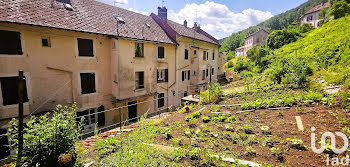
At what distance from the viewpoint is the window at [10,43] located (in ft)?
27.9

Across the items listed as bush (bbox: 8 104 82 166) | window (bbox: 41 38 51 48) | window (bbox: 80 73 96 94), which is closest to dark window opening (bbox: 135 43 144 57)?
window (bbox: 80 73 96 94)

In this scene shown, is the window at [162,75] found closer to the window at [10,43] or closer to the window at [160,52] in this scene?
the window at [160,52]

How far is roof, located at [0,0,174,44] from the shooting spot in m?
9.05

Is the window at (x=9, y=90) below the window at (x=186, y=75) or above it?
below

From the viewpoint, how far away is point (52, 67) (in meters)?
10.1

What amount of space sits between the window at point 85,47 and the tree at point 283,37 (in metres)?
35.4

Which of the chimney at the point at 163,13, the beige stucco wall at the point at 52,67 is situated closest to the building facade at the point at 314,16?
the chimney at the point at 163,13

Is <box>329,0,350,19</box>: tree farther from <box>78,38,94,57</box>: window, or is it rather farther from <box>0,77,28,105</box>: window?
<box>0,77,28,105</box>: window

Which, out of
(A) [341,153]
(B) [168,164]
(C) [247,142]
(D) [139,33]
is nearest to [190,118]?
(C) [247,142]

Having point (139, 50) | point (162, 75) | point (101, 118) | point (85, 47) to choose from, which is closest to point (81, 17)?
point (85, 47)

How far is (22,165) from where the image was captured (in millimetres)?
3359

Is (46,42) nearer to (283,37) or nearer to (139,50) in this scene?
(139,50)

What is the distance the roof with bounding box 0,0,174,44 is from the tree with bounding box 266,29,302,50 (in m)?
27.2

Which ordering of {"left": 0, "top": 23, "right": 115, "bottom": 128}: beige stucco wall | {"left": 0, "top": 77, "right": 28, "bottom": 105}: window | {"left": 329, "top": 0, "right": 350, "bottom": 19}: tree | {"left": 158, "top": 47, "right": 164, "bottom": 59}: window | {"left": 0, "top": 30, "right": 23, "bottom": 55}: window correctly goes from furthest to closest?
{"left": 329, "top": 0, "right": 350, "bottom": 19}: tree < {"left": 158, "top": 47, "right": 164, "bottom": 59}: window < {"left": 0, "top": 23, "right": 115, "bottom": 128}: beige stucco wall < {"left": 0, "top": 77, "right": 28, "bottom": 105}: window < {"left": 0, "top": 30, "right": 23, "bottom": 55}: window
